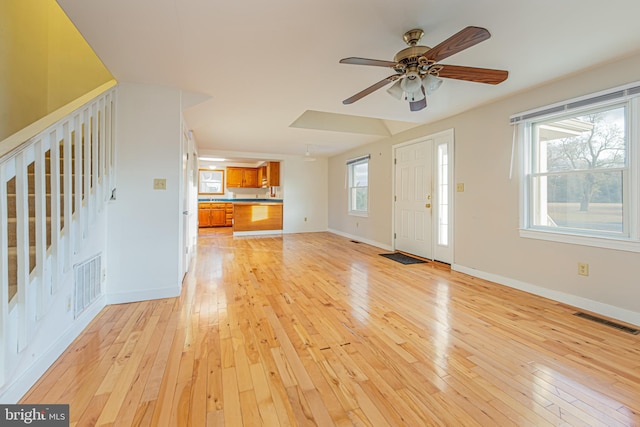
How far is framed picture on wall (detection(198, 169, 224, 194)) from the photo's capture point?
354 inches

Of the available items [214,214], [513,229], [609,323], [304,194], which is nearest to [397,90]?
[513,229]

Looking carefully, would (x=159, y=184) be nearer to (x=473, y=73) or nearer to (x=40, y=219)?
(x=40, y=219)

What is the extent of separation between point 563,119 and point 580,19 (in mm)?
1246

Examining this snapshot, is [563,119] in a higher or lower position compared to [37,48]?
lower

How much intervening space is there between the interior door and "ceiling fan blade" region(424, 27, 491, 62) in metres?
2.74

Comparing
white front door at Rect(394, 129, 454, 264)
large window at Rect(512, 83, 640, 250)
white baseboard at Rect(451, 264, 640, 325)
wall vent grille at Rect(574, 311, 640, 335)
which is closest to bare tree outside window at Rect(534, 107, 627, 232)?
large window at Rect(512, 83, 640, 250)

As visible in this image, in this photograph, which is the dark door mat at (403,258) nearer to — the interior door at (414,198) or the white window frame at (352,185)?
the interior door at (414,198)


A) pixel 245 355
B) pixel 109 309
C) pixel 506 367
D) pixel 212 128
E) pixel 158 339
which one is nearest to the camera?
pixel 506 367

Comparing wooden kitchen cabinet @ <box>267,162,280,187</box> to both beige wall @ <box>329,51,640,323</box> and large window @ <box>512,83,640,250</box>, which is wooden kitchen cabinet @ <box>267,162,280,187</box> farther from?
large window @ <box>512,83,640,250</box>

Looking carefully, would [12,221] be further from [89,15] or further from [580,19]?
[580,19]

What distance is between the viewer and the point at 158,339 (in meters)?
1.99

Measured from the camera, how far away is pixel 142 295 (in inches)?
108

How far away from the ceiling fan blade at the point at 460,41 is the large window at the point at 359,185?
425cm

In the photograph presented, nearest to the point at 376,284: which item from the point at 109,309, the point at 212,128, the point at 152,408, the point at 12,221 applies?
the point at 152,408
